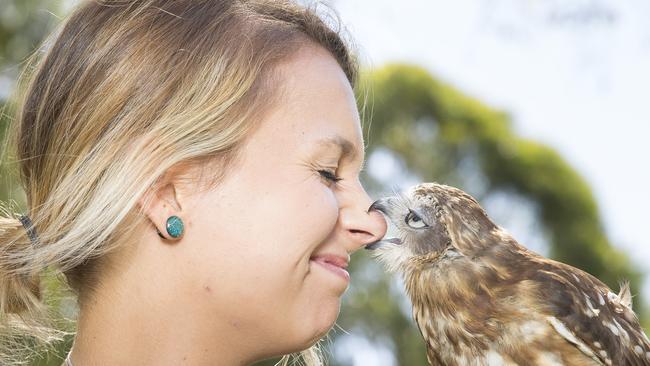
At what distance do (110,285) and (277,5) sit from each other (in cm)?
74

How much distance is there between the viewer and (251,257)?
2.10 metres

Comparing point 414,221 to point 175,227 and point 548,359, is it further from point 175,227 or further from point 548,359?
point 175,227

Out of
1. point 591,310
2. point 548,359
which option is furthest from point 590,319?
point 548,359

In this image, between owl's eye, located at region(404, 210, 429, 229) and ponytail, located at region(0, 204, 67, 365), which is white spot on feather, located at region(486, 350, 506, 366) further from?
ponytail, located at region(0, 204, 67, 365)

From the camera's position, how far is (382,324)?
21.9ft

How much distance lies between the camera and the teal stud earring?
215cm

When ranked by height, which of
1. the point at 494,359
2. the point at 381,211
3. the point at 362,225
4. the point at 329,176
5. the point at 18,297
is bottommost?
the point at 18,297

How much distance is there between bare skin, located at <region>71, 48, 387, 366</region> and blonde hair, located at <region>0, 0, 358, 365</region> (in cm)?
5

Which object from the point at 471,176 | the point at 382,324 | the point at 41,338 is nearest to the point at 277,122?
the point at 41,338

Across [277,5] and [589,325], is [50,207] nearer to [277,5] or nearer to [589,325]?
[277,5]

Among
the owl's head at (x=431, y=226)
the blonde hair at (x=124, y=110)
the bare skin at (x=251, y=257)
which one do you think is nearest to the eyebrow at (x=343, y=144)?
the bare skin at (x=251, y=257)

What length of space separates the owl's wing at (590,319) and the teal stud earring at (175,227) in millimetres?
891

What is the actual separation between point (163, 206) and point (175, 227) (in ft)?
0.18

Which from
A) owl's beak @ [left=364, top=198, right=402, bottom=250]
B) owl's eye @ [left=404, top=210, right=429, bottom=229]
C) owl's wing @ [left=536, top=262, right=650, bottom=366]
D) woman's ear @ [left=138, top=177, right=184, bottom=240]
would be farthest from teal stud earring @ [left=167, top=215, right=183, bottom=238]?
owl's wing @ [left=536, top=262, right=650, bottom=366]
